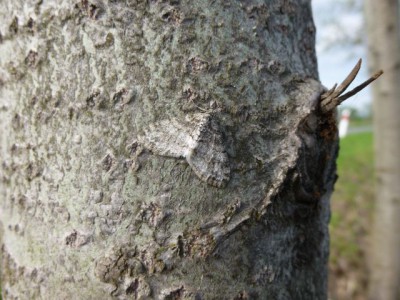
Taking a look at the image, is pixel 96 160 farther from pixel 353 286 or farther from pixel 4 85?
pixel 353 286

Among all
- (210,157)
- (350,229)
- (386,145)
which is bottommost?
(350,229)

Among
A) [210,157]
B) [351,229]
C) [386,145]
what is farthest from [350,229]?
[210,157]

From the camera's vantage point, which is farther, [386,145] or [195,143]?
[386,145]

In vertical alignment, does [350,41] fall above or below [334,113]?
→ above

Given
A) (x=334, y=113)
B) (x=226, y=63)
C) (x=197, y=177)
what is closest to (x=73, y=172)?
(x=197, y=177)

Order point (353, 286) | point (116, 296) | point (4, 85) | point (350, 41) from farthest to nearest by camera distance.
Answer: point (350, 41), point (353, 286), point (4, 85), point (116, 296)

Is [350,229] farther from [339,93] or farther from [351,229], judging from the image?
[339,93]

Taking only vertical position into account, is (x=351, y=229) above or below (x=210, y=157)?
below

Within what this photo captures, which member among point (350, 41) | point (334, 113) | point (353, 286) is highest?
point (350, 41)
